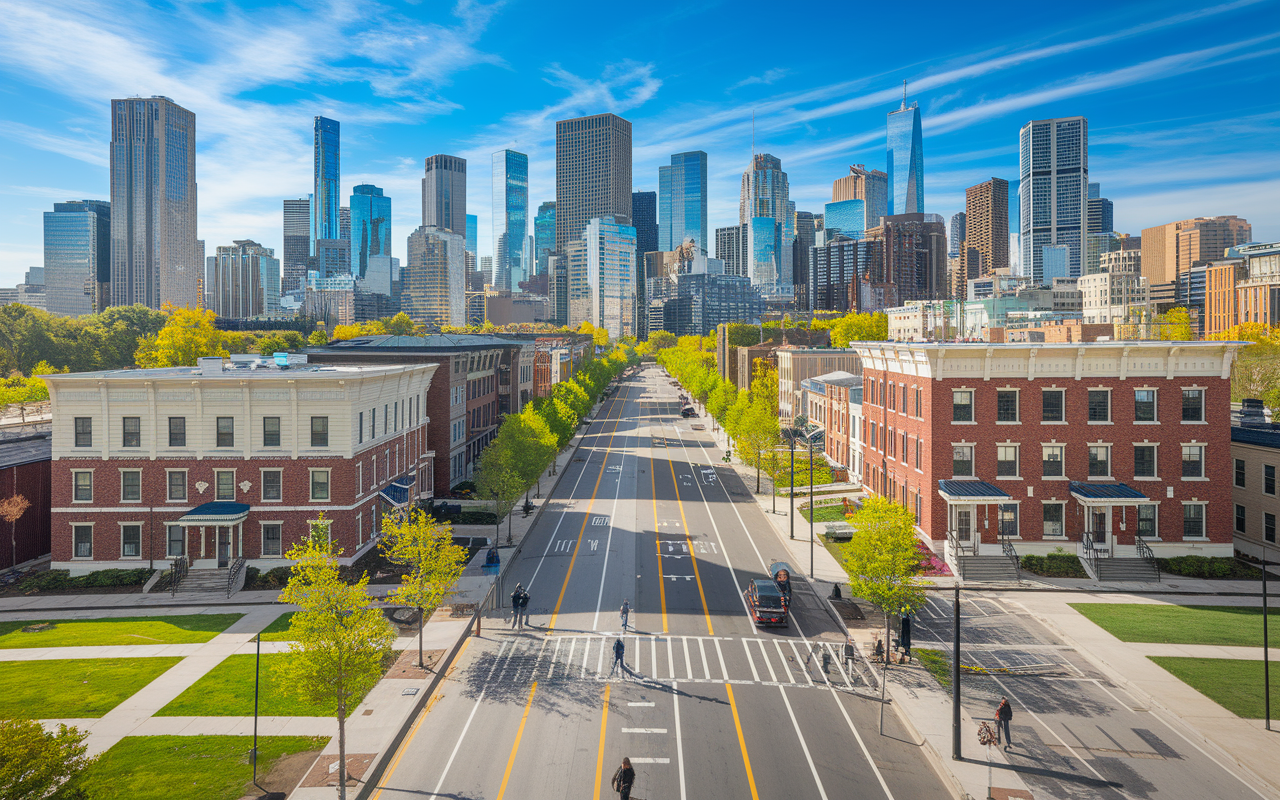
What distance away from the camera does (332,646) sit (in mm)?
22297

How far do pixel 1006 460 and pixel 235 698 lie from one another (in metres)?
44.2

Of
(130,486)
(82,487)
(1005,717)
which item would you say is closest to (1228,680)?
(1005,717)

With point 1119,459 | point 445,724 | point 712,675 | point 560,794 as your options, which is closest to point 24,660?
point 445,724

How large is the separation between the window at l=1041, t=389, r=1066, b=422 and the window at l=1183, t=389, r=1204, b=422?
7.85m

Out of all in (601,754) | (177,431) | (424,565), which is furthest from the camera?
(177,431)

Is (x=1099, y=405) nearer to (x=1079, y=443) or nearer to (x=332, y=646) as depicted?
(x=1079, y=443)

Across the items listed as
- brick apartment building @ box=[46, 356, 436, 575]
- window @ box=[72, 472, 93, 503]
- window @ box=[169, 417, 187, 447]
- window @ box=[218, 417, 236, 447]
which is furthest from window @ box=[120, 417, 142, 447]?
window @ box=[218, 417, 236, 447]

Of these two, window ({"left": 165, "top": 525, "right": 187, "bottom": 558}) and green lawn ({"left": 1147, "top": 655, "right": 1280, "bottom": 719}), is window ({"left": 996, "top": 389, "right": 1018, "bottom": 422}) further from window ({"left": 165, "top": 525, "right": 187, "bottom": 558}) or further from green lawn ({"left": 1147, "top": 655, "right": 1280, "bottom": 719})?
window ({"left": 165, "top": 525, "right": 187, "bottom": 558})

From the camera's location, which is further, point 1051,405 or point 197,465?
point 1051,405

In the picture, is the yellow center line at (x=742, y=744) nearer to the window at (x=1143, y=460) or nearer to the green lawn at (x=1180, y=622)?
the green lawn at (x=1180, y=622)

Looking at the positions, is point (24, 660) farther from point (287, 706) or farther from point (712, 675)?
point (712, 675)

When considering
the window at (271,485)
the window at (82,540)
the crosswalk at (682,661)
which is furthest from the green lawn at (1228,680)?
the window at (82,540)

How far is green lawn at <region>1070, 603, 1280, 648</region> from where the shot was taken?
3406 centimetres

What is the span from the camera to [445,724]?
26000mm
